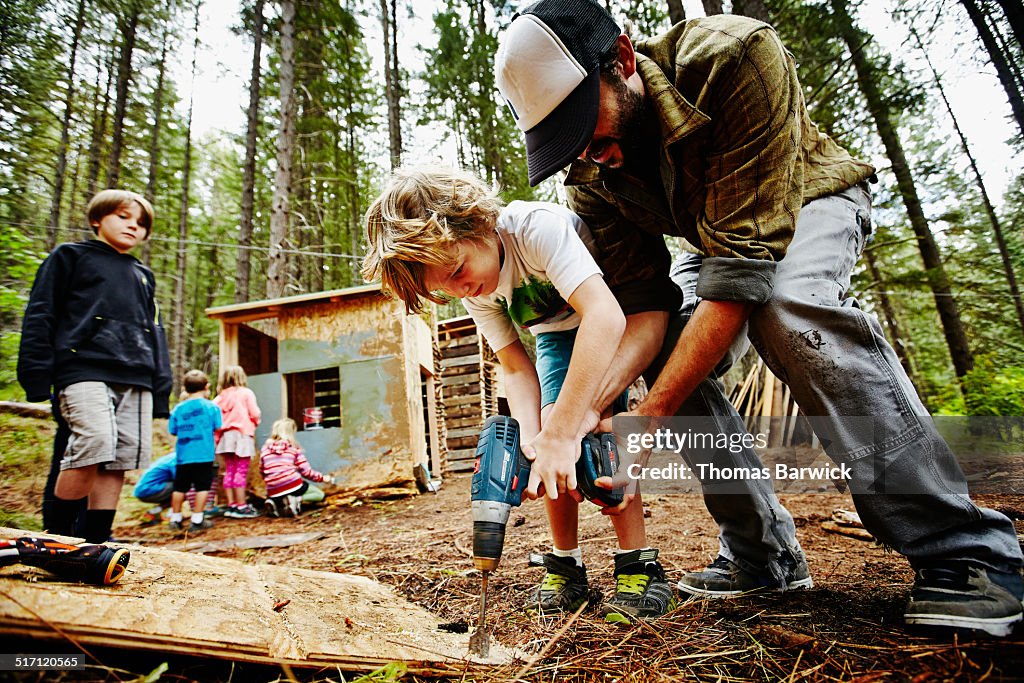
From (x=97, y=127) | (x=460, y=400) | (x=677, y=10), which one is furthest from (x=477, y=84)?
(x=97, y=127)

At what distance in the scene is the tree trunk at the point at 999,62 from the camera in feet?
10.2

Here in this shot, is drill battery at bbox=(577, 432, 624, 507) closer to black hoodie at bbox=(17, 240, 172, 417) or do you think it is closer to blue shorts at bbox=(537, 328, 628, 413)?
blue shorts at bbox=(537, 328, 628, 413)

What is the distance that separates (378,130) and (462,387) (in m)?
10.7

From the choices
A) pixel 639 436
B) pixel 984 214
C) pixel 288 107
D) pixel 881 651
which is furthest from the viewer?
pixel 288 107

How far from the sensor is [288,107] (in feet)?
33.7

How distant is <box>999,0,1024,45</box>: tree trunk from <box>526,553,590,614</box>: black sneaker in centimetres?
324

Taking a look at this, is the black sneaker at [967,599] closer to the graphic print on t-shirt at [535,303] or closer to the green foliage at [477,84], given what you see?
the graphic print on t-shirt at [535,303]

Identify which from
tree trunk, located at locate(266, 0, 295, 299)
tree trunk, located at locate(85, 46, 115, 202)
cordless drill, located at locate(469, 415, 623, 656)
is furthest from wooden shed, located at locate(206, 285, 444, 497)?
cordless drill, located at locate(469, 415, 623, 656)

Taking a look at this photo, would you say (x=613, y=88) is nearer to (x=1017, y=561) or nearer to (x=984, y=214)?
(x=1017, y=561)

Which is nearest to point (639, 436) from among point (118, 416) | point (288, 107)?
point (118, 416)

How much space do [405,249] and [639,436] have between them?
107 cm

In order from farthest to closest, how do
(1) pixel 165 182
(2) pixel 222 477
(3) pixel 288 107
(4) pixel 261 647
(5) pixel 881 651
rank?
(1) pixel 165 182
(3) pixel 288 107
(2) pixel 222 477
(5) pixel 881 651
(4) pixel 261 647

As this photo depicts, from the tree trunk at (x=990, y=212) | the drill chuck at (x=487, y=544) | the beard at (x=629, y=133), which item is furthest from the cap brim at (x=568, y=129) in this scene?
the tree trunk at (x=990, y=212)

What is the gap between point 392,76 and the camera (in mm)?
14242
